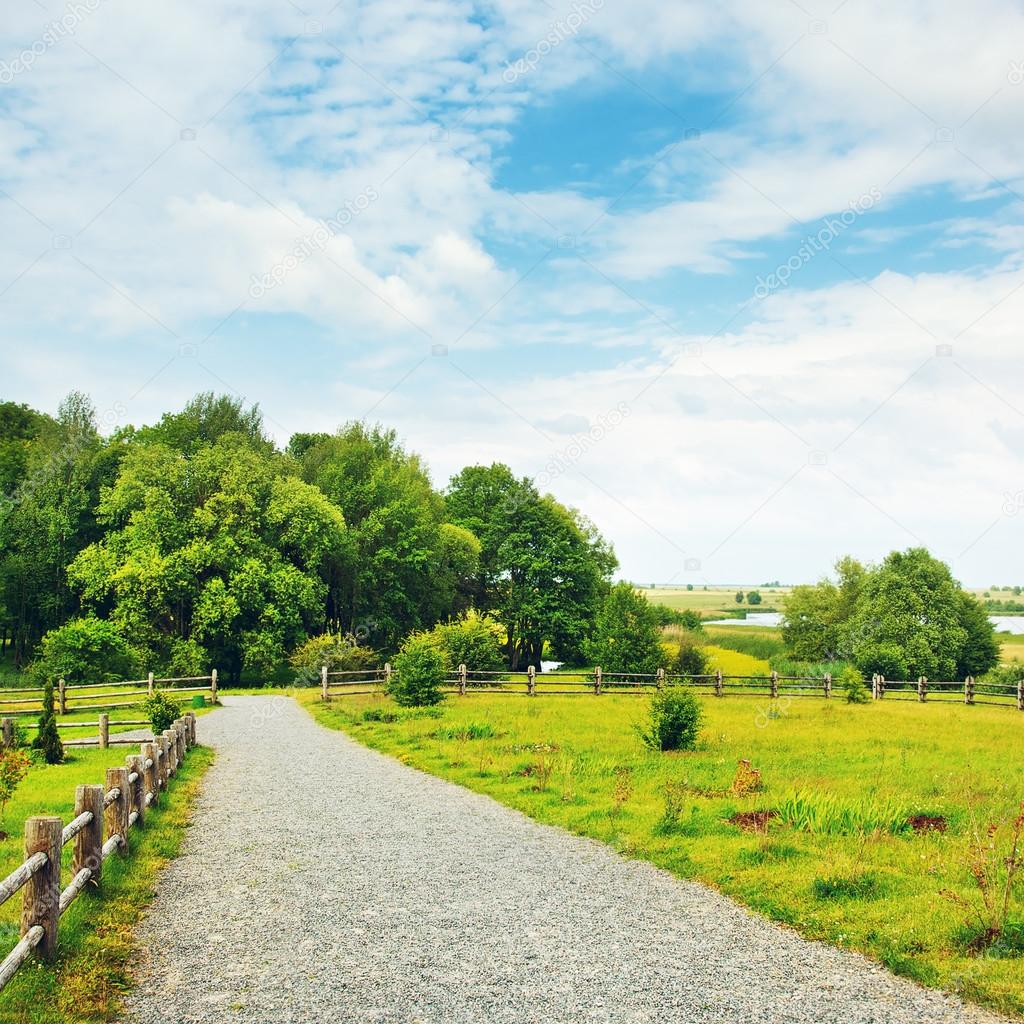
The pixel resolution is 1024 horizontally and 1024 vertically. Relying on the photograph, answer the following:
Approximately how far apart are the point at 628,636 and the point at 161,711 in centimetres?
2621

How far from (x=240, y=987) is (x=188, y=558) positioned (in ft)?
124

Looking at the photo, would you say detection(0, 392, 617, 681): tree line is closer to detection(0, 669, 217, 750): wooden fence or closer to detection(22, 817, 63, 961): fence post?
detection(0, 669, 217, 750): wooden fence

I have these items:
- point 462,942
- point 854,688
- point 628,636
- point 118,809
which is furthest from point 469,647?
point 462,942

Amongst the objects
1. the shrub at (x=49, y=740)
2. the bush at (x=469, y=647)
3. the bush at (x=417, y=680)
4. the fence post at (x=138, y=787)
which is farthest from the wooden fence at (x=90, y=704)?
the fence post at (x=138, y=787)

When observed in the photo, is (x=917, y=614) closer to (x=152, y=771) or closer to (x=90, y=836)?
(x=152, y=771)

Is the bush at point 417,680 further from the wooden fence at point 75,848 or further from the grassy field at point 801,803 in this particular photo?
the wooden fence at point 75,848

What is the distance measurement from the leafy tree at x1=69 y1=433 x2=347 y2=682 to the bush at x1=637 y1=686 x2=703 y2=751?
2782cm

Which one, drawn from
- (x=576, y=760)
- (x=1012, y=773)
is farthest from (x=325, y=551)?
(x=1012, y=773)

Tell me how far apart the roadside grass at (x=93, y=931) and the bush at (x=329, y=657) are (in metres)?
26.6

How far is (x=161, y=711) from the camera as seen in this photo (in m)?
20.9

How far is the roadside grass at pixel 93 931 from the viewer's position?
5793mm

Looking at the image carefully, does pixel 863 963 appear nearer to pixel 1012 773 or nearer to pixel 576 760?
pixel 576 760

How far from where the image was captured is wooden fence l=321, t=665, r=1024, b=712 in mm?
37062

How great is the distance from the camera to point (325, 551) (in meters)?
51.9
